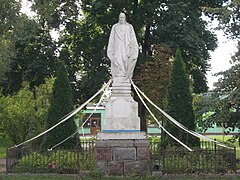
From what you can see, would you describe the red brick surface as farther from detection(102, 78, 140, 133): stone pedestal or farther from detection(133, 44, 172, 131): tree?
detection(133, 44, 172, 131): tree

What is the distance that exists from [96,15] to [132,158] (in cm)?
1281

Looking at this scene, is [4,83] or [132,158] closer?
[132,158]

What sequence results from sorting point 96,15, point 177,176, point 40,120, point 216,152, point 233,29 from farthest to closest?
point 96,15 → point 40,120 → point 233,29 → point 216,152 → point 177,176

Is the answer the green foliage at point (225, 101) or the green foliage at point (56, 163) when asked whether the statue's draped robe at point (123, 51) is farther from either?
the green foliage at point (225, 101)

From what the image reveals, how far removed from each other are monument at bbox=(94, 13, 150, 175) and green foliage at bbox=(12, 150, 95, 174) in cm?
65

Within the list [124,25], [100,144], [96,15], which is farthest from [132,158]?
[96,15]

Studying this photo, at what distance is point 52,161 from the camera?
36.1 feet

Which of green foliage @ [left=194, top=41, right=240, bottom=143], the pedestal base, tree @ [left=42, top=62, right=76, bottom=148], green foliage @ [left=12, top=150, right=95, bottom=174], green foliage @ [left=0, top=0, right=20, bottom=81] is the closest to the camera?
the pedestal base

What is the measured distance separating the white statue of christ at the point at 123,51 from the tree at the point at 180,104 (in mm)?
3589

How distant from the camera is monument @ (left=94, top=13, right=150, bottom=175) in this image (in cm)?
1019

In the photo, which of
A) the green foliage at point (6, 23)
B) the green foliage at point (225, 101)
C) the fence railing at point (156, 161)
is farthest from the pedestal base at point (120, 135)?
the green foliage at point (6, 23)

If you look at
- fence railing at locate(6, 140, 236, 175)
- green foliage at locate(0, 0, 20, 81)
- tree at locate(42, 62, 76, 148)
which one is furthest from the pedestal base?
green foliage at locate(0, 0, 20, 81)

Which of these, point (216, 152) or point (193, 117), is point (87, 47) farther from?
point (216, 152)

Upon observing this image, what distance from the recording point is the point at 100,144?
33.6 ft
